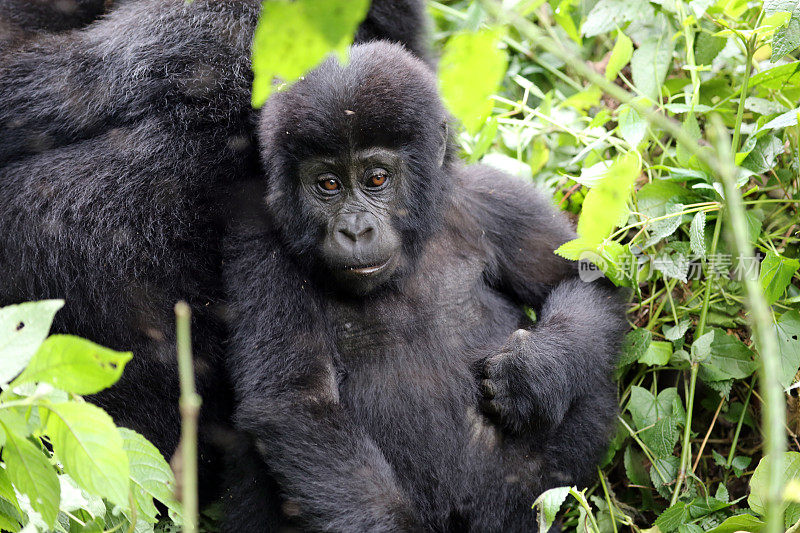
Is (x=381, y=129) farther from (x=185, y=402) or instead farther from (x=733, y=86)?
(x=733, y=86)

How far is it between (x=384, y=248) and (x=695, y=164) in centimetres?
117

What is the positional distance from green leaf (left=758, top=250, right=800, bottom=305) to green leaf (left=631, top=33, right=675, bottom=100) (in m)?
0.92

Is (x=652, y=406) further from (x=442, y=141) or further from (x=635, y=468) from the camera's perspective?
(x=442, y=141)

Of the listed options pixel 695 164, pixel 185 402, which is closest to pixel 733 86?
pixel 695 164

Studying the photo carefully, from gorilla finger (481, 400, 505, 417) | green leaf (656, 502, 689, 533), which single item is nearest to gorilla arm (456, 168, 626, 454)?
gorilla finger (481, 400, 505, 417)

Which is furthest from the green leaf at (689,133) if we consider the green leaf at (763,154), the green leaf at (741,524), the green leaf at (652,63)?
the green leaf at (741,524)

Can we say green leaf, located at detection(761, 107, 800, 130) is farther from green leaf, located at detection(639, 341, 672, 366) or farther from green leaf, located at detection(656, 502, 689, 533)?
green leaf, located at detection(656, 502, 689, 533)

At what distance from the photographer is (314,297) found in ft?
8.19

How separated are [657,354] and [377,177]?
1123mm

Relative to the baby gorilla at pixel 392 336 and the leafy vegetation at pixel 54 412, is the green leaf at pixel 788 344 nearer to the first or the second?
the baby gorilla at pixel 392 336

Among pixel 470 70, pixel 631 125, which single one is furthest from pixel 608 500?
pixel 470 70

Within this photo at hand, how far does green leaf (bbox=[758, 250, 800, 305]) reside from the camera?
2543 millimetres

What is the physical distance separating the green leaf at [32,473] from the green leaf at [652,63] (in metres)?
2.48

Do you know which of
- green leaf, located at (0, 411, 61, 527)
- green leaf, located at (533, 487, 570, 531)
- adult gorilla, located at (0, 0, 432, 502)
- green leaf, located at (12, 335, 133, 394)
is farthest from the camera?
adult gorilla, located at (0, 0, 432, 502)
